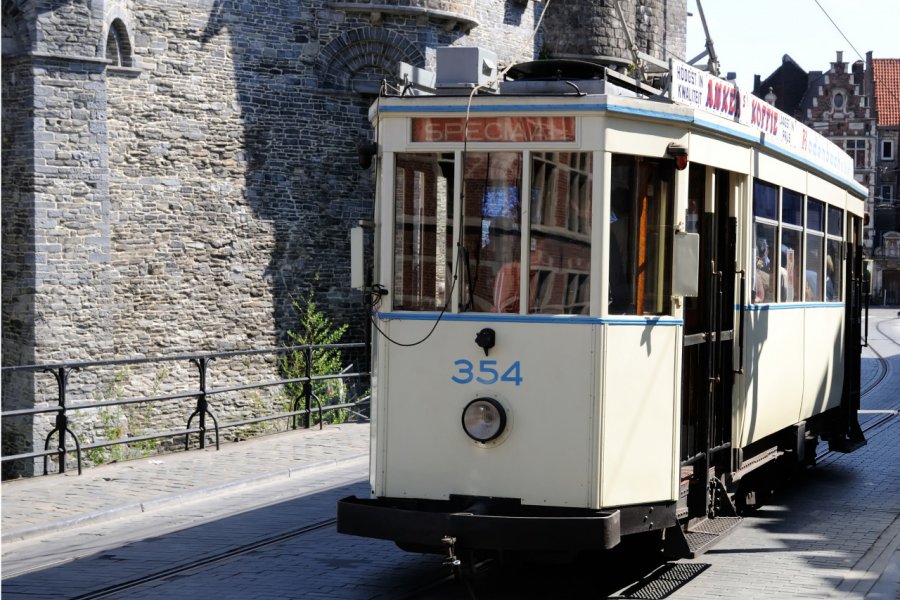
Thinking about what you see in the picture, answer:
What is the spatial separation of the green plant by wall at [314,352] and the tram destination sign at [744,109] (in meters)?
14.6

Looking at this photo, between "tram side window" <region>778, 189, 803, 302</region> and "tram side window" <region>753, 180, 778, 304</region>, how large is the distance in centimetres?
26

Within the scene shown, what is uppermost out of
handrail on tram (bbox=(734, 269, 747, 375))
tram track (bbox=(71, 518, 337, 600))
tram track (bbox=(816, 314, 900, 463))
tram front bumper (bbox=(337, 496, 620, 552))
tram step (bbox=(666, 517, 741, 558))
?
handrail on tram (bbox=(734, 269, 747, 375))

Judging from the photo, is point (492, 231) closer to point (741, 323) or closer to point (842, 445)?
point (741, 323)

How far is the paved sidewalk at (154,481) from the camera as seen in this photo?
10.7 metres

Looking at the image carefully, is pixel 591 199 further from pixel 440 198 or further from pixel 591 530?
pixel 591 530

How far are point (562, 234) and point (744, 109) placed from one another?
241 cm

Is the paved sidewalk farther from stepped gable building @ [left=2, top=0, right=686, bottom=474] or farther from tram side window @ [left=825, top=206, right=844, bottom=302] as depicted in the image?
stepped gable building @ [left=2, top=0, right=686, bottom=474]

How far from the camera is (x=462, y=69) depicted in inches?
299

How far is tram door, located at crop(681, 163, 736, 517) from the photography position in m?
8.19

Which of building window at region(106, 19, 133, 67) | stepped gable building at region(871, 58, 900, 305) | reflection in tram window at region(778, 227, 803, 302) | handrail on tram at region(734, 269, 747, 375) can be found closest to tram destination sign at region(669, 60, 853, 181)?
reflection in tram window at region(778, 227, 803, 302)

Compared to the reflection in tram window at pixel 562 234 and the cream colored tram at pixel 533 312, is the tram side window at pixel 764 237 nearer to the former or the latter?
the cream colored tram at pixel 533 312

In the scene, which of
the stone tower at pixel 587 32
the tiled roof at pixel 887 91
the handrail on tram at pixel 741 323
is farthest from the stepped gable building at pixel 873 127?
the handrail on tram at pixel 741 323

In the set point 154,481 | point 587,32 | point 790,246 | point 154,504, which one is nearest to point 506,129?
point 790,246

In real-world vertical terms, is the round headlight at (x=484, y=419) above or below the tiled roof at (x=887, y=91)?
below
